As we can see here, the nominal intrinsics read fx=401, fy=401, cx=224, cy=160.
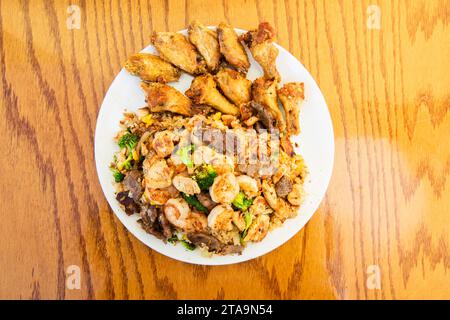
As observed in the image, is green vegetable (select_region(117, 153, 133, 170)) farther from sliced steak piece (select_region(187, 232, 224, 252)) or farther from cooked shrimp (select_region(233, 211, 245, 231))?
cooked shrimp (select_region(233, 211, 245, 231))

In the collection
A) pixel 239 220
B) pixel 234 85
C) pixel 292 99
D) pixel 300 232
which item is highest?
pixel 234 85

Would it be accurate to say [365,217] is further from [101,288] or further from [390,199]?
[101,288]

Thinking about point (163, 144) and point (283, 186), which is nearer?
point (163, 144)

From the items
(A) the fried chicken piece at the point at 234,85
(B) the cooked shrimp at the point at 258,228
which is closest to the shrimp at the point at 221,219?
(B) the cooked shrimp at the point at 258,228

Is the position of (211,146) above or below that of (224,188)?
above

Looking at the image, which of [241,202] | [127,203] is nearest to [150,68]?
[127,203]

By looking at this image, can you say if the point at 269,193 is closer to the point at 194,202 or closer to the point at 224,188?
the point at 224,188

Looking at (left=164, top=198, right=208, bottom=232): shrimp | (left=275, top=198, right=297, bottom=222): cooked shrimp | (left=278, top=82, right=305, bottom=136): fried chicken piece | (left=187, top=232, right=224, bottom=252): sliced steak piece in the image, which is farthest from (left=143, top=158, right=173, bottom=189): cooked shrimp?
(left=278, top=82, right=305, bottom=136): fried chicken piece
